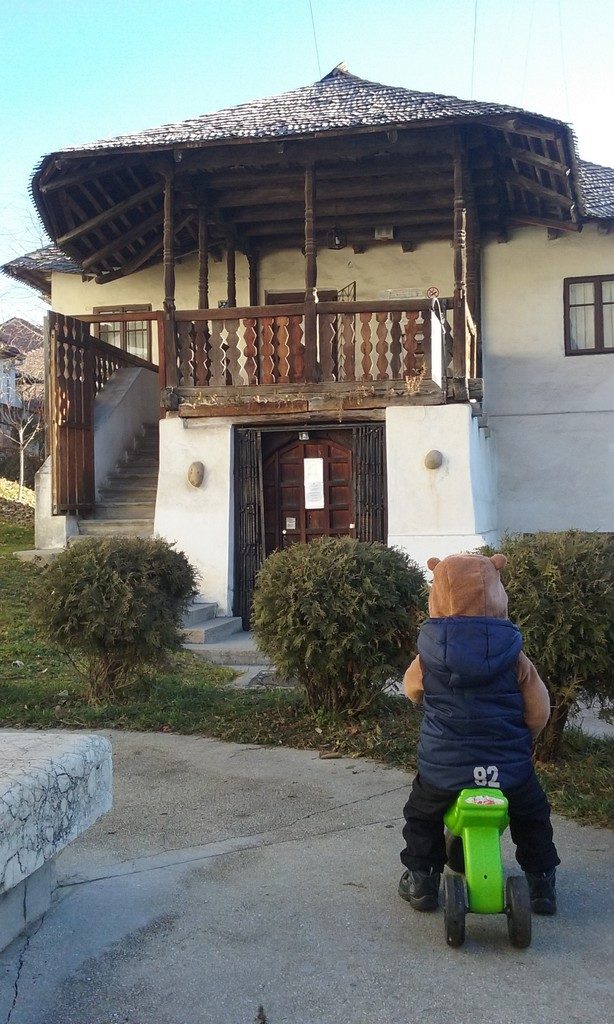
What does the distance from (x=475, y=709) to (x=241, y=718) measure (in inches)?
131

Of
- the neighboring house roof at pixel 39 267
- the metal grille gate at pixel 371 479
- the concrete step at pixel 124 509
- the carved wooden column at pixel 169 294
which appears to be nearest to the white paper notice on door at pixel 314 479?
the metal grille gate at pixel 371 479

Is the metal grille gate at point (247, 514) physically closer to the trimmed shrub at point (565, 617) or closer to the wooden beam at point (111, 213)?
the wooden beam at point (111, 213)

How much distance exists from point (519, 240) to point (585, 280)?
113 centimetres

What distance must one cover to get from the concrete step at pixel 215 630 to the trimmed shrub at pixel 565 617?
4671mm

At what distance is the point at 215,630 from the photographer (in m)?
9.86

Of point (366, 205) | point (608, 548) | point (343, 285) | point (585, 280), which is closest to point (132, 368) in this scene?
point (343, 285)

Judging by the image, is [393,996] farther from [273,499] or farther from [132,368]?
[132,368]

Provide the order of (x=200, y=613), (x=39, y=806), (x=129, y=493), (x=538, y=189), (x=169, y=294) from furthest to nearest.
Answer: (x=129, y=493) → (x=538, y=189) → (x=169, y=294) → (x=200, y=613) → (x=39, y=806)

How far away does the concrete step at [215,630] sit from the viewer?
377 inches

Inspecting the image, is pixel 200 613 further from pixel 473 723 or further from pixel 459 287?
pixel 473 723

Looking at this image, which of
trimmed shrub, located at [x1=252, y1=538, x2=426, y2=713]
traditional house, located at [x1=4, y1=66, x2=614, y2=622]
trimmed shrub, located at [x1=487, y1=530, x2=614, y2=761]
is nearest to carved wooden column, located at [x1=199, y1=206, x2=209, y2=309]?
traditional house, located at [x1=4, y1=66, x2=614, y2=622]

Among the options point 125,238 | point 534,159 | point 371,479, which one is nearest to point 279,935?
point 371,479

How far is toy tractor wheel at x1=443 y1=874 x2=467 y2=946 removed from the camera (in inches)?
119

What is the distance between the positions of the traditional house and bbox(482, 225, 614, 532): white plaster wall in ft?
0.10
